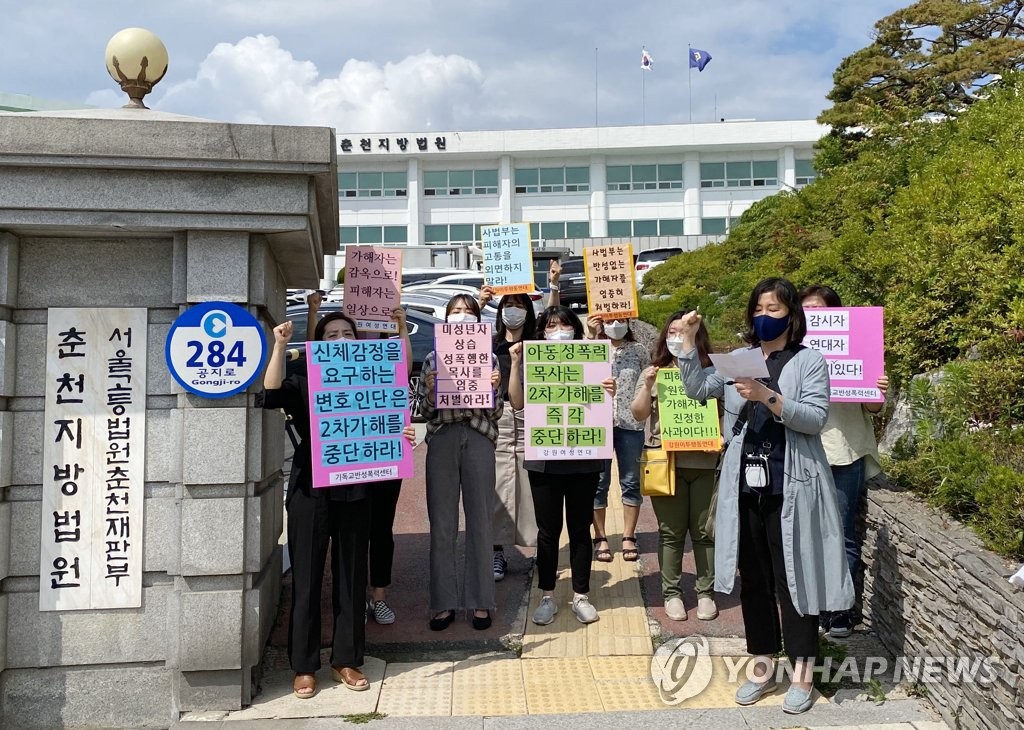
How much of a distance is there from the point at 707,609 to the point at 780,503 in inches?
56.7

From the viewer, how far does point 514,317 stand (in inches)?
230

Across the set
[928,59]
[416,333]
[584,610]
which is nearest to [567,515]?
[584,610]

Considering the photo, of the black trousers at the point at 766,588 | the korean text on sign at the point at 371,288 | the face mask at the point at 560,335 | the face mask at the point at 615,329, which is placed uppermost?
the korean text on sign at the point at 371,288

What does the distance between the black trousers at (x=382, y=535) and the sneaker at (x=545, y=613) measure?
3.28 ft

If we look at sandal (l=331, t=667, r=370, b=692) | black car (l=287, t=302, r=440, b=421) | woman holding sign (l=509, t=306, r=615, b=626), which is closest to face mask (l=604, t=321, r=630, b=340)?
woman holding sign (l=509, t=306, r=615, b=626)

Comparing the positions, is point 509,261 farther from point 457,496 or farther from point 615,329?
point 457,496

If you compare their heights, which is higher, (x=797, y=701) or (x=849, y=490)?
(x=849, y=490)

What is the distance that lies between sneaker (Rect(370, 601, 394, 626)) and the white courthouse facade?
141 feet

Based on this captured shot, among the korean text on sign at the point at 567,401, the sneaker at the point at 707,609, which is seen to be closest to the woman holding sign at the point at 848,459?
the sneaker at the point at 707,609

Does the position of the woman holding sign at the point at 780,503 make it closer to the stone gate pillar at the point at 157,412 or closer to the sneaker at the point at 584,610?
the sneaker at the point at 584,610

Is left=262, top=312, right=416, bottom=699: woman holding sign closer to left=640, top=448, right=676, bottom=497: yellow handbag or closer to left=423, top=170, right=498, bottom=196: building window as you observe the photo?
left=640, top=448, right=676, bottom=497: yellow handbag

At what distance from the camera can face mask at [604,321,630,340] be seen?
20.4 ft

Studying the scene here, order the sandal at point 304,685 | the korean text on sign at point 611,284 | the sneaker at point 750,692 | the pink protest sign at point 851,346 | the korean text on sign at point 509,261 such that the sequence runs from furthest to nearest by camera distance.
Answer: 1. the korean text on sign at point 509,261
2. the korean text on sign at point 611,284
3. the pink protest sign at point 851,346
4. the sandal at point 304,685
5. the sneaker at point 750,692

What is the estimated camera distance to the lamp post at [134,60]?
466 cm
